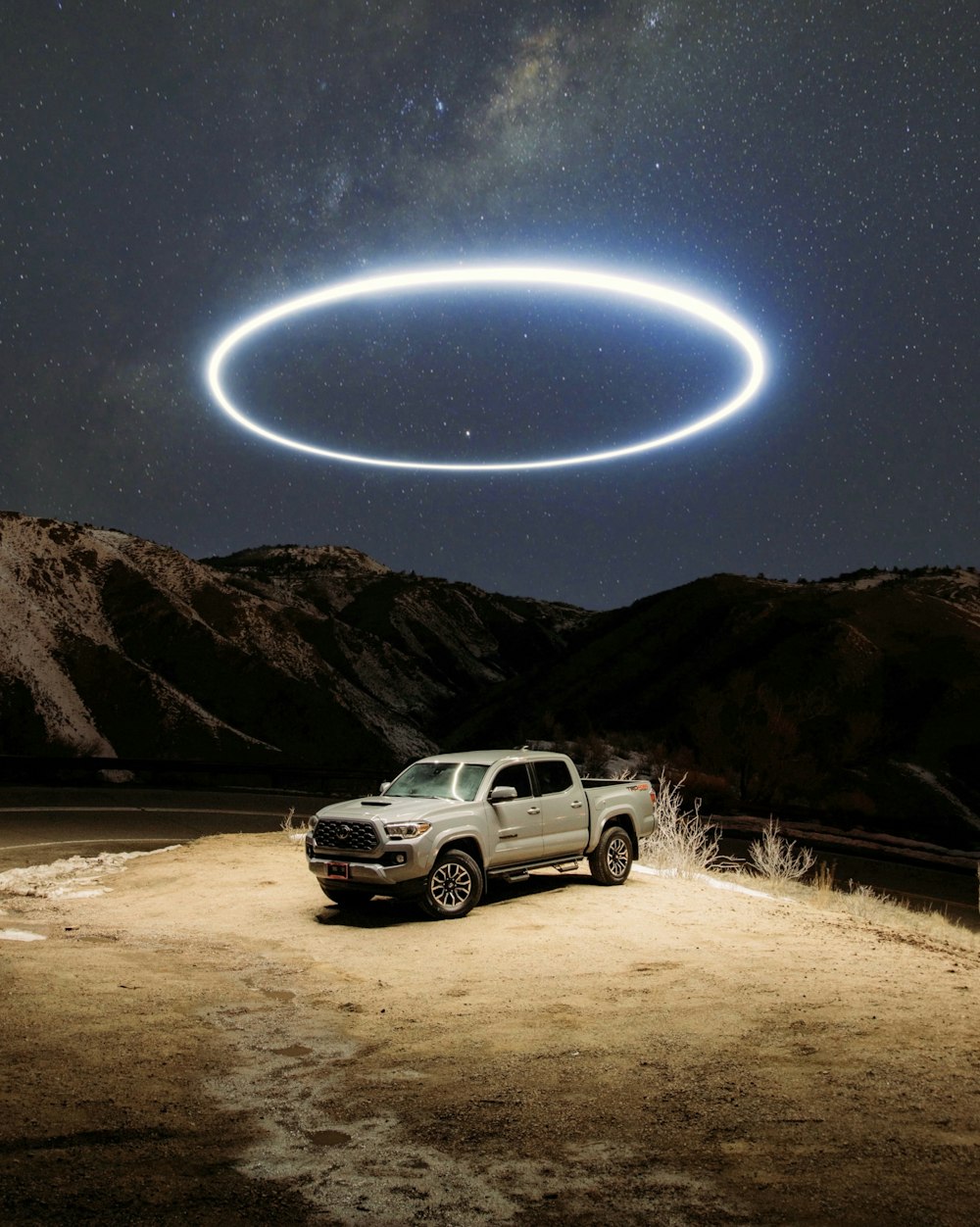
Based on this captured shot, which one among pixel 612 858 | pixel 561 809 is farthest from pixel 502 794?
pixel 612 858

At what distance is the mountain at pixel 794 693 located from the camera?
5856 centimetres

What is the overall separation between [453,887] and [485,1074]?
19.3 ft

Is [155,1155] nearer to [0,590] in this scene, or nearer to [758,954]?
[758,954]

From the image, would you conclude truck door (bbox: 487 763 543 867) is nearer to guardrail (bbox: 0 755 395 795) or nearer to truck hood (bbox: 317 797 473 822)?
truck hood (bbox: 317 797 473 822)

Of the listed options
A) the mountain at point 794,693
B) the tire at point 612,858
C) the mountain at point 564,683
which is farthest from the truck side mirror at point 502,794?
the mountain at point 564,683

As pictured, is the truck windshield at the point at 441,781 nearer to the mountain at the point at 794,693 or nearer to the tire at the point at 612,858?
the tire at the point at 612,858

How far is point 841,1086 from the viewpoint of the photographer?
6398mm

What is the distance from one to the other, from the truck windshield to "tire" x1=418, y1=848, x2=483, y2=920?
31.7 inches

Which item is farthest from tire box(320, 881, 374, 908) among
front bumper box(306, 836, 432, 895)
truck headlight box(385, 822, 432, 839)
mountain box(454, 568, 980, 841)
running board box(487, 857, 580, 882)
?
mountain box(454, 568, 980, 841)

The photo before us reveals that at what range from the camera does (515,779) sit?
13.7 meters

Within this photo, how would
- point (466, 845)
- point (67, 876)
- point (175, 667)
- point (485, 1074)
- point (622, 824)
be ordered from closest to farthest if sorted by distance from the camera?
1. point (485, 1074)
2. point (466, 845)
3. point (622, 824)
4. point (67, 876)
5. point (175, 667)

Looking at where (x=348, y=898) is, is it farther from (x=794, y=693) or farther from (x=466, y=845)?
(x=794, y=693)

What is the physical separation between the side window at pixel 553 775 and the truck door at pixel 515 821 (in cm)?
28

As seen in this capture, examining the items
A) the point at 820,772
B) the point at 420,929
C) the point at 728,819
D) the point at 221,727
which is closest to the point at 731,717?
the point at 820,772
